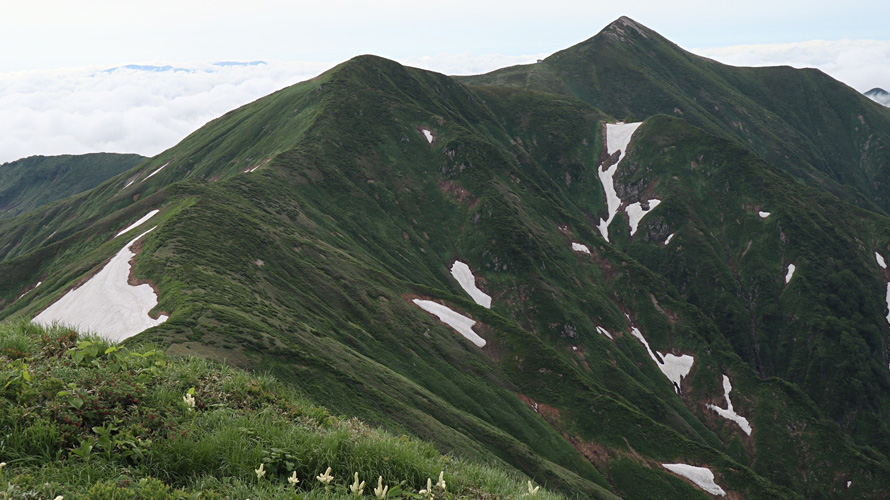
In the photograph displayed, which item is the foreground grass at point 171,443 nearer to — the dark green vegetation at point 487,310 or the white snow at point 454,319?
the dark green vegetation at point 487,310

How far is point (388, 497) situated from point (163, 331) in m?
38.2

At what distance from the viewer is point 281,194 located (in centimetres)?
12312

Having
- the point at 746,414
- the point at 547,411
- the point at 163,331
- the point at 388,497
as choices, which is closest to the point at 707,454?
the point at 547,411

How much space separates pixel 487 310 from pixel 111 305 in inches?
3046

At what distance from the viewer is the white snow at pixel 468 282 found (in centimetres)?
14600

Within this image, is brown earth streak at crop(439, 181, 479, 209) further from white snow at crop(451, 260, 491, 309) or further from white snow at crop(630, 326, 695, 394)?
white snow at crop(630, 326, 695, 394)

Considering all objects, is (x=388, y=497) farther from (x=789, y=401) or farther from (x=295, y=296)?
(x=789, y=401)

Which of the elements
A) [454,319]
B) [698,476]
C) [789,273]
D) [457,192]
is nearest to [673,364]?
[698,476]

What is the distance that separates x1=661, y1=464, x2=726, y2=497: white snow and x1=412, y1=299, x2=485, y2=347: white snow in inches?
1669

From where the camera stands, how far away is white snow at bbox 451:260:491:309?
479 feet

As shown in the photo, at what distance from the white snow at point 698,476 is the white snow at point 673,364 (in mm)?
52101

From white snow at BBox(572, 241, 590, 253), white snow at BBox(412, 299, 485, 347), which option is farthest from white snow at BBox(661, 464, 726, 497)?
white snow at BBox(572, 241, 590, 253)

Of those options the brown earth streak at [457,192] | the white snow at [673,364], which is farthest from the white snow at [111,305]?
the white snow at [673,364]

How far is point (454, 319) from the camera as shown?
108m
